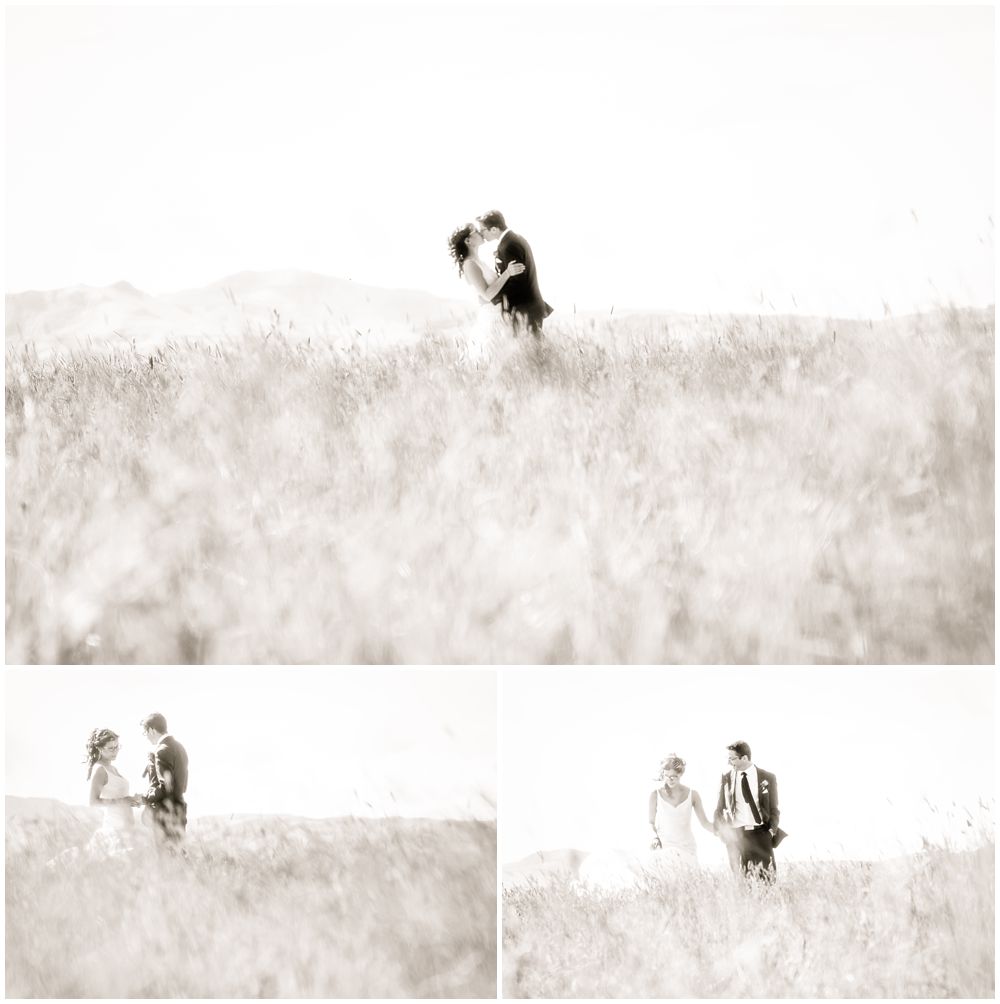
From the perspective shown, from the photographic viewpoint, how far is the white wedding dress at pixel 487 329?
2615mm

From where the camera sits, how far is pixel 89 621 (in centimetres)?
258

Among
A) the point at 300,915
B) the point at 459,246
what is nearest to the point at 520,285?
the point at 459,246

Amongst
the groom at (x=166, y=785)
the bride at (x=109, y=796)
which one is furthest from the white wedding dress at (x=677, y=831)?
the bride at (x=109, y=796)

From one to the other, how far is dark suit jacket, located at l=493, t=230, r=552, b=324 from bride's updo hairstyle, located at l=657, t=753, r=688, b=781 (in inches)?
54.4

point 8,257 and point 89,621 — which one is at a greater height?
point 8,257

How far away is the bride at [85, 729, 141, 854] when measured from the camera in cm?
261

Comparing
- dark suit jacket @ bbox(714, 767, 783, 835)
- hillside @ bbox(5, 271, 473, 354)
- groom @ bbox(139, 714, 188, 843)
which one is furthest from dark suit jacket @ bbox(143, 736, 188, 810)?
dark suit jacket @ bbox(714, 767, 783, 835)

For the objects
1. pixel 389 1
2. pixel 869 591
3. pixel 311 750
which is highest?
pixel 389 1

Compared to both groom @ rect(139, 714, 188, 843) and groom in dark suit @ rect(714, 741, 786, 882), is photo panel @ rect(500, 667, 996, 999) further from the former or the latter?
groom @ rect(139, 714, 188, 843)

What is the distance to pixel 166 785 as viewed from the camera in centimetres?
262

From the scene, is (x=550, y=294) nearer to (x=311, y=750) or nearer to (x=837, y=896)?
(x=311, y=750)

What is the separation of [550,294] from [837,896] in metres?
2.01

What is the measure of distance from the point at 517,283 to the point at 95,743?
1.90 meters

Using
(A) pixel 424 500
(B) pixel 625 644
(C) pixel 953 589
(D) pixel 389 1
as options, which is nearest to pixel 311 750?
(A) pixel 424 500
